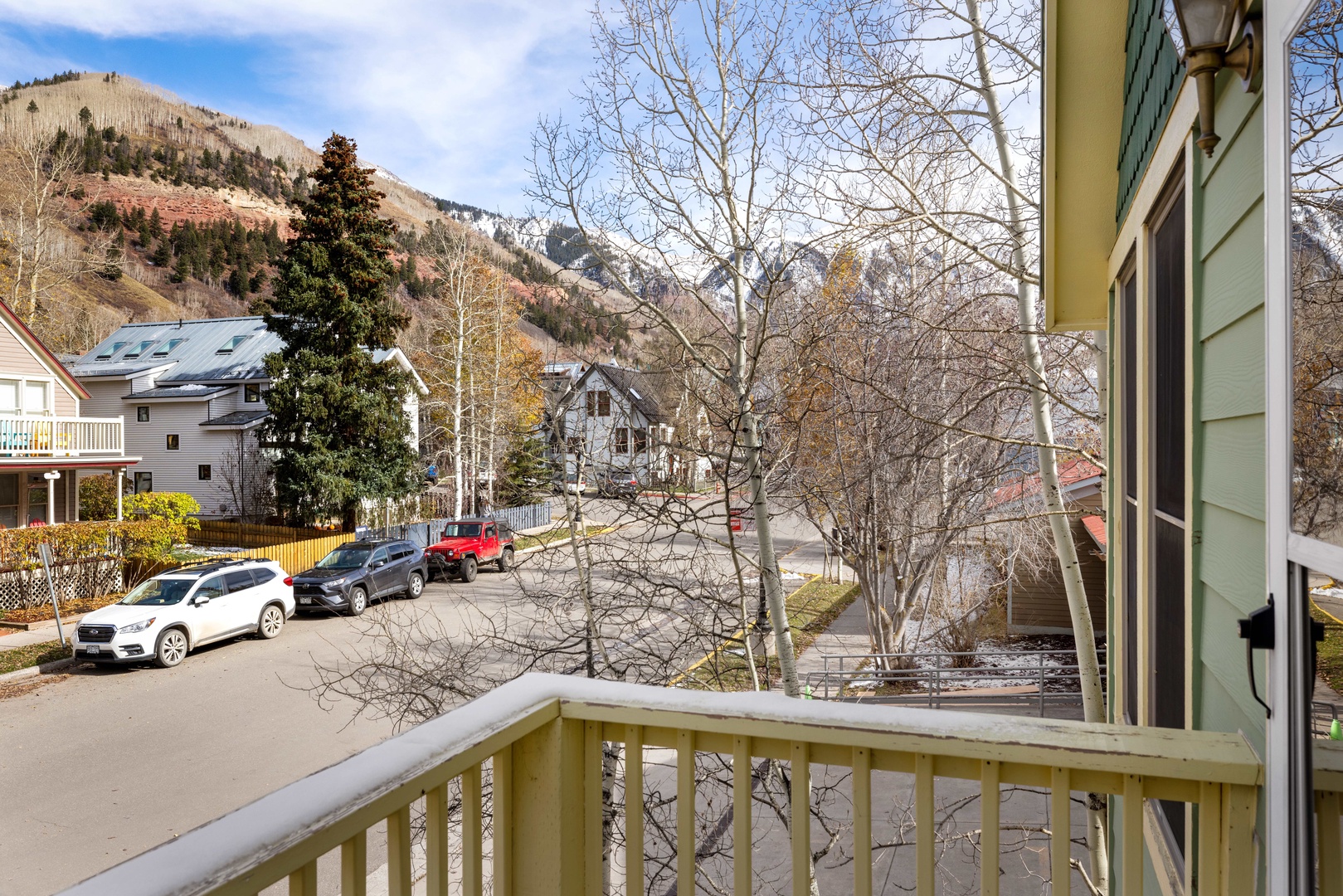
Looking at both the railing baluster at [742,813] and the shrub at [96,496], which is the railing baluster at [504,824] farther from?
the shrub at [96,496]

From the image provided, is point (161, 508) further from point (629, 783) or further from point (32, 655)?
point (629, 783)

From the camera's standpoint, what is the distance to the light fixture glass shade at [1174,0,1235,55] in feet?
4.11

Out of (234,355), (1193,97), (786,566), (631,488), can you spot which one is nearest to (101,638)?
(631,488)

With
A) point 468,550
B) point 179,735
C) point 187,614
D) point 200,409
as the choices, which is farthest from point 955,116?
point 200,409

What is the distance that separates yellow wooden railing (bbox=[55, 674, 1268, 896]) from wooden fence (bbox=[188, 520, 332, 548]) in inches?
787

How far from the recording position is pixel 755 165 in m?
6.60

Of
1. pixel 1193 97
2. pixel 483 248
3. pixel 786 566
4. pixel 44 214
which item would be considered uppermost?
pixel 44 214

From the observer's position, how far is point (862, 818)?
1557 mm

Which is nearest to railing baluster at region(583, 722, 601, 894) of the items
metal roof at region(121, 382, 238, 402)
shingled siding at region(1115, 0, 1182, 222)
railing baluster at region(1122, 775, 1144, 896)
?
railing baluster at region(1122, 775, 1144, 896)

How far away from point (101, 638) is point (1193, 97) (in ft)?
43.8

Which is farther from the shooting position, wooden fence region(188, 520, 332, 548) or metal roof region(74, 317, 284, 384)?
metal roof region(74, 317, 284, 384)

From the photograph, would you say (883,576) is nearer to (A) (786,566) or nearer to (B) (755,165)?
(B) (755,165)

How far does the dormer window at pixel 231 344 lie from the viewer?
28.1 metres

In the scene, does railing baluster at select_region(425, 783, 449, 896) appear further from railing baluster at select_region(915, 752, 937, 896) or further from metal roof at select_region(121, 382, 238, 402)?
metal roof at select_region(121, 382, 238, 402)
